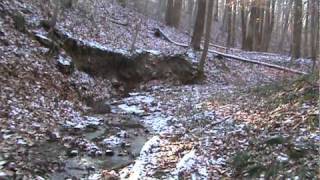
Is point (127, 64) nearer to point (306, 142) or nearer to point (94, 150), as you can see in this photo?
point (94, 150)

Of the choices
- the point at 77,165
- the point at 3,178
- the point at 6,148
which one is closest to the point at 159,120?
the point at 77,165

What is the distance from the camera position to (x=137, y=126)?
12.5 meters

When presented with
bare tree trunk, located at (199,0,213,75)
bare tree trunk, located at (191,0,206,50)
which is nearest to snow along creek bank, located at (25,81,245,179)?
bare tree trunk, located at (199,0,213,75)

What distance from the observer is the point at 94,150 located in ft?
32.0

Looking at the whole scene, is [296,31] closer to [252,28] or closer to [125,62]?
[252,28]

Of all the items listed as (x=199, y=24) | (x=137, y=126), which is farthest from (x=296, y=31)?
(x=137, y=126)

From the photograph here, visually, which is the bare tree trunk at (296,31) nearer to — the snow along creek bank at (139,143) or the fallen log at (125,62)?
the fallen log at (125,62)

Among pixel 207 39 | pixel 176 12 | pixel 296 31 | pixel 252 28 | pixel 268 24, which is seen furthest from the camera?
pixel 268 24

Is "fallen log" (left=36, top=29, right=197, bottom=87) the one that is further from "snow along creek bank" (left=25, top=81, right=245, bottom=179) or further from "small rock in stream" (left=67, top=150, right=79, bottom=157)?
"small rock in stream" (left=67, top=150, right=79, bottom=157)

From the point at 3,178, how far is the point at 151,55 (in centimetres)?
1313

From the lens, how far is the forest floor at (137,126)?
25.4 ft

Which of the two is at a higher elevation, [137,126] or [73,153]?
[73,153]

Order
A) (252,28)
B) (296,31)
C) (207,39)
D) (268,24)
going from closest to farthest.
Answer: (207,39) → (296,31) → (252,28) → (268,24)

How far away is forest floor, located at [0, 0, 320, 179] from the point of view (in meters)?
7.74
